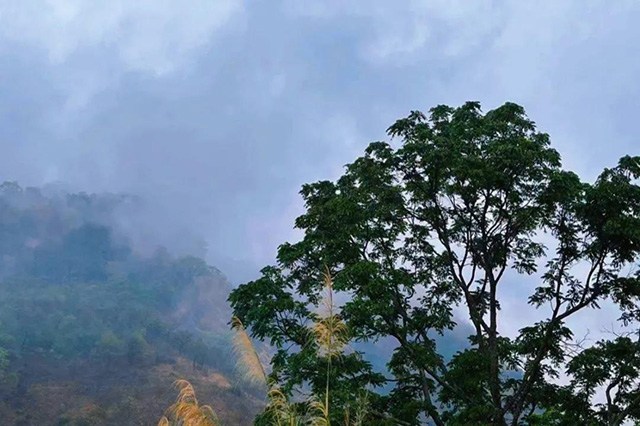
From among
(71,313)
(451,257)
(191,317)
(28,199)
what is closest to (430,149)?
(451,257)

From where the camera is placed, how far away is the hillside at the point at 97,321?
79000 mm

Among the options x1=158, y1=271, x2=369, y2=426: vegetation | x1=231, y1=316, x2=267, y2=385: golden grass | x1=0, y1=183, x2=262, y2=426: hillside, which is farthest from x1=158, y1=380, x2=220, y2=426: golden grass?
x1=0, y1=183, x2=262, y2=426: hillside

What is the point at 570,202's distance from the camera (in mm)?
12578

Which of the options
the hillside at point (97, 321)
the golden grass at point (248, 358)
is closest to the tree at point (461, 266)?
Answer: the golden grass at point (248, 358)

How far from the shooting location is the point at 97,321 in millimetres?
109938

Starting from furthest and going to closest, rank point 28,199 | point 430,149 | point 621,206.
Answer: point 28,199, point 430,149, point 621,206

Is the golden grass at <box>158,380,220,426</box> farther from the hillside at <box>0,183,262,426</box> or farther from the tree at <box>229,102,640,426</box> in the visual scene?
the hillside at <box>0,183,262,426</box>

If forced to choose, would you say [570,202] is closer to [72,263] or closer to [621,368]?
[621,368]

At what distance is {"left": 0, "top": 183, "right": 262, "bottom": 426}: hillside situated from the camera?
79000mm

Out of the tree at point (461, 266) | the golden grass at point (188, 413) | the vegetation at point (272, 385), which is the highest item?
the tree at point (461, 266)

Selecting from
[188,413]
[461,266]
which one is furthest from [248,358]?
[461,266]

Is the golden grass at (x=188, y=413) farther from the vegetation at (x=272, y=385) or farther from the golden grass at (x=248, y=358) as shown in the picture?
the golden grass at (x=248, y=358)

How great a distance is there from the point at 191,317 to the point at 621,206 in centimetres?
14365

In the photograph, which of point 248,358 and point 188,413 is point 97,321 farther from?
point 188,413
